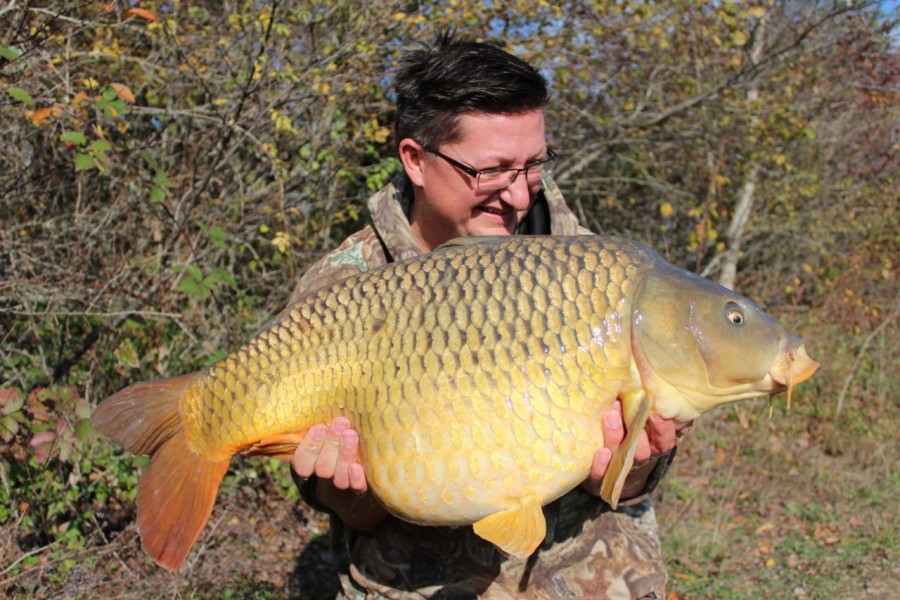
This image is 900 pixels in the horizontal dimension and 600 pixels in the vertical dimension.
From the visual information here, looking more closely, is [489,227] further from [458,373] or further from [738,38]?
[738,38]

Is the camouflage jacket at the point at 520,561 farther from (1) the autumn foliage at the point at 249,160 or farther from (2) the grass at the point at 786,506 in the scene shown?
(2) the grass at the point at 786,506

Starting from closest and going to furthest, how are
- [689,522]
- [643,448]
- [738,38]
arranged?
[643,448]
[689,522]
[738,38]

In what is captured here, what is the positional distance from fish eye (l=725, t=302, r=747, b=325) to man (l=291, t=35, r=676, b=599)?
1.37 ft

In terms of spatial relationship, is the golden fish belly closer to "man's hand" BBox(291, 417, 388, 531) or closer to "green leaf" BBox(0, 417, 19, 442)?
"man's hand" BBox(291, 417, 388, 531)

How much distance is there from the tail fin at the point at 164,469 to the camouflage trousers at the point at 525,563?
17.9 inches

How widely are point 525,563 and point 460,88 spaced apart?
87cm

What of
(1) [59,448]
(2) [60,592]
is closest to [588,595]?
(2) [60,592]

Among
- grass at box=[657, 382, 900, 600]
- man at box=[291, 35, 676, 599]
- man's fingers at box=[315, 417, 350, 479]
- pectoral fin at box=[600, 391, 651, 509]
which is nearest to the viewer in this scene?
pectoral fin at box=[600, 391, 651, 509]

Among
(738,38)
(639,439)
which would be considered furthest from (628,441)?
(738,38)

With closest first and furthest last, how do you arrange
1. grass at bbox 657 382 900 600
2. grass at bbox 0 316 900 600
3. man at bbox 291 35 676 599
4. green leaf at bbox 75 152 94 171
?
man at bbox 291 35 676 599 → green leaf at bbox 75 152 94 171 → grass at bbox 0 316 900 600 → grass at bbox 657 382 900 600

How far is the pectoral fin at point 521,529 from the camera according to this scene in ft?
4.00

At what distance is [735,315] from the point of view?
1232 mm

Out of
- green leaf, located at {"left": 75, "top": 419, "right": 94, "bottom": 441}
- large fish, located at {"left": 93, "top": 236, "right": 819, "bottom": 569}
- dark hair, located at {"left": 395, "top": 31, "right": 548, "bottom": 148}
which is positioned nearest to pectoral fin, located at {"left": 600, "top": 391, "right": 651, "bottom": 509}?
large fish, located at {"left": 93, "top": 236, "right": 819, "bottom": 569}

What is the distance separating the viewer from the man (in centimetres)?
162
